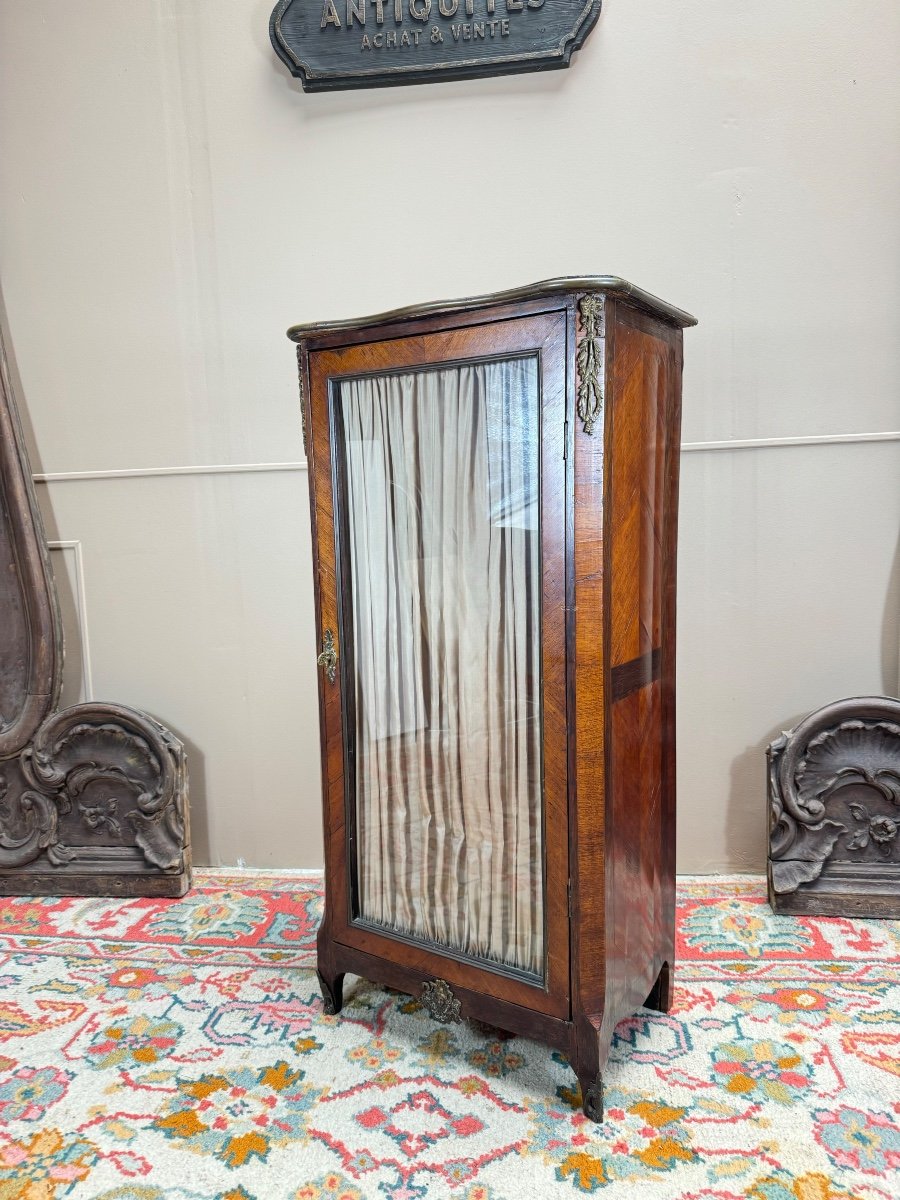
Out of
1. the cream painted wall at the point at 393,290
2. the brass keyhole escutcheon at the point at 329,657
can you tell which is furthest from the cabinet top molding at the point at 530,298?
the cream painted wall at the point at 393,290

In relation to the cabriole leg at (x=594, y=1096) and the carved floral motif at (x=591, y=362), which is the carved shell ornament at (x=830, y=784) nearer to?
the cabriole leg at (x=594, y=1096)

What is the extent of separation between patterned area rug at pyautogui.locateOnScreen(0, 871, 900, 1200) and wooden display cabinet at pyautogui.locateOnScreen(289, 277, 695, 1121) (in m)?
0.13

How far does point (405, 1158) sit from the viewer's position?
1.59 meters

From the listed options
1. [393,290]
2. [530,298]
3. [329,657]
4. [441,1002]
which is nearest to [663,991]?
[441,1002]

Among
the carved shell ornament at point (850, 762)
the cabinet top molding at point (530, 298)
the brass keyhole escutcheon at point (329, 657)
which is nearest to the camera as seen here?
the cabinet top molding at point (530, 298)

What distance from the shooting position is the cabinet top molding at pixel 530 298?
1.52 meters

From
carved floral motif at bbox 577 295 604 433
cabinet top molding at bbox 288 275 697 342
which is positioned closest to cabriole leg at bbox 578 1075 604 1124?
carved floral motif at bbox 577 295 604 433

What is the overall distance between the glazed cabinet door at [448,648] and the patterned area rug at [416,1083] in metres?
0.23

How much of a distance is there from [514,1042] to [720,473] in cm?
171

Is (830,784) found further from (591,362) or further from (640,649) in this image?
(591,362)

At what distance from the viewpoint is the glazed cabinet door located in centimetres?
168

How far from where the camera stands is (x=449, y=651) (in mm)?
1833

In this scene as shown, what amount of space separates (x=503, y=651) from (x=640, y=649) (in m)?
0.30

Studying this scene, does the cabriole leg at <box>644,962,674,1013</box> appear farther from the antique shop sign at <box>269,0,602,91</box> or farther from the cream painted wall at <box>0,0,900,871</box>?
the antique shop sign at <box>269,0,602,91</box>
